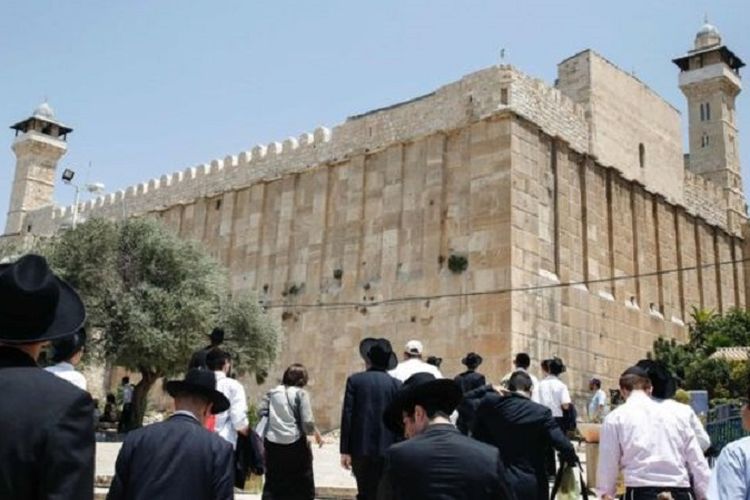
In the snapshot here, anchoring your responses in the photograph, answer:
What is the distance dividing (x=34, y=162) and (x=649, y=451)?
40333 millimetres

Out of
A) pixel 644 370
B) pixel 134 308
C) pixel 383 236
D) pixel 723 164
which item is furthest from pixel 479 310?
pixel 723 164

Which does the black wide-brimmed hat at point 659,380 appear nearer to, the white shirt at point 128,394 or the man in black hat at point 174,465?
the man in black hat at point 174,465

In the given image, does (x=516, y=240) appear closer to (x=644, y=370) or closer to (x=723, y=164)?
(x=644, y=370)

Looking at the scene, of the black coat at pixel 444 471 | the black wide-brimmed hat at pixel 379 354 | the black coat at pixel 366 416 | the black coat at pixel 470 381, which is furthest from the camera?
the black coat at pixel 470 381

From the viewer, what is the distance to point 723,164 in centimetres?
3653

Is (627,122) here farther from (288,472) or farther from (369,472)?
(288,472)

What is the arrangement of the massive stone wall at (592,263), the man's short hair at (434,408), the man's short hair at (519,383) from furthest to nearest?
the massive stone wall at (592,263), the man's short hair at (519,383), the man's short hair at (434,408)

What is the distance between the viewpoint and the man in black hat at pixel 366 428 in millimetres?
6445

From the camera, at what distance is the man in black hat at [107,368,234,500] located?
343 centimetres

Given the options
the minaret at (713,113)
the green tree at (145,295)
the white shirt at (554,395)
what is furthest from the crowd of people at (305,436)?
the minaret at (713,113)

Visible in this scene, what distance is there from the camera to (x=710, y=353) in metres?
22.2

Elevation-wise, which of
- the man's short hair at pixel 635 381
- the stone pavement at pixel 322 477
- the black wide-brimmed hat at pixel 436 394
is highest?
the man's short hair at pixel 635 381

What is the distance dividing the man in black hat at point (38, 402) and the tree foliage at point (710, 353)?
61.2 feet

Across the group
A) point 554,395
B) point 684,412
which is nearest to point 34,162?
point 554,395
